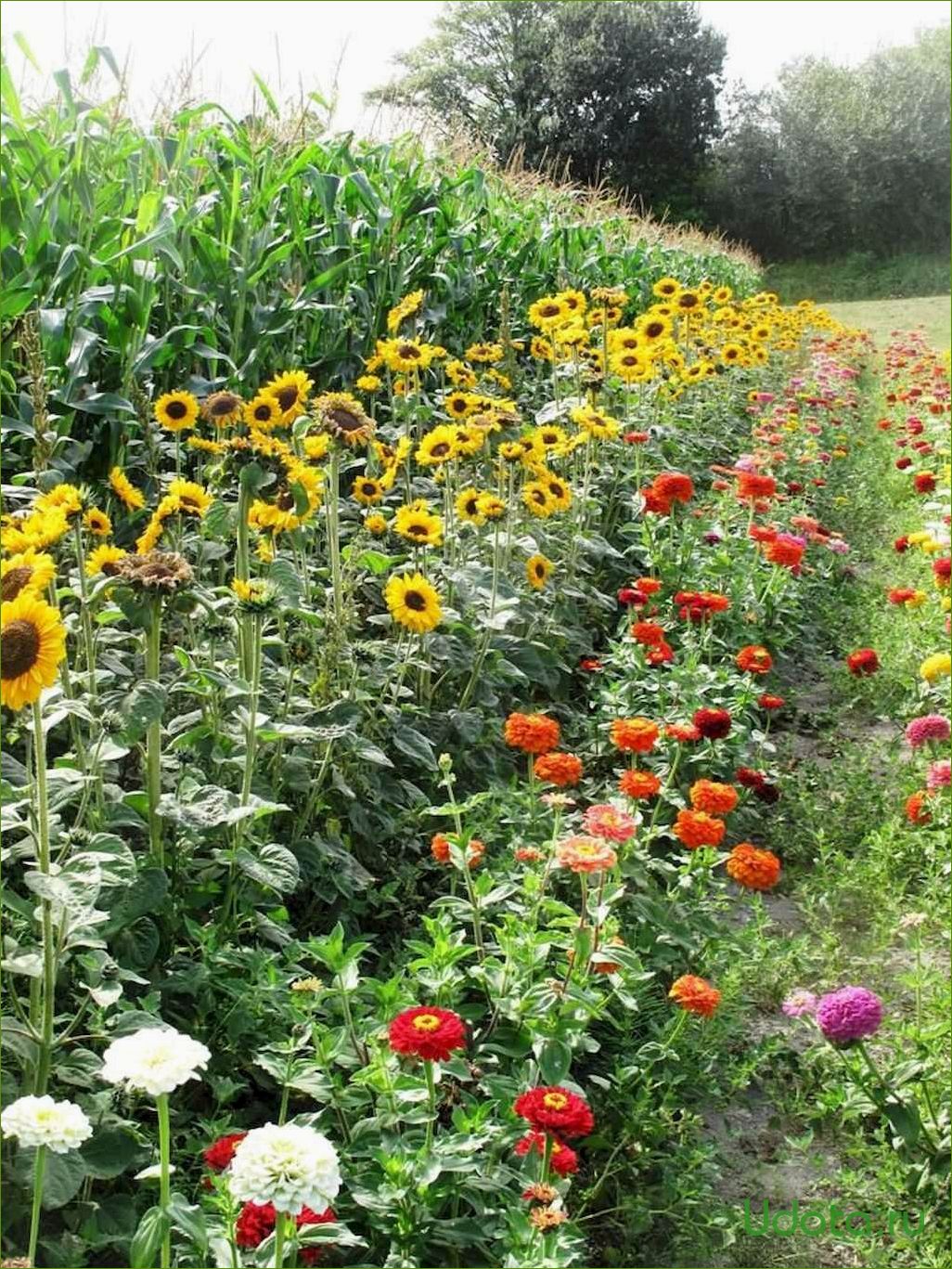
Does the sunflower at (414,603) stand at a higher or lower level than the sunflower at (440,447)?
lower

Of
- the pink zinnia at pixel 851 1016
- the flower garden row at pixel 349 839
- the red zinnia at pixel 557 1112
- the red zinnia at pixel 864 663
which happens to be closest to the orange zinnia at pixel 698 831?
the flower garden row at pixel 349 839

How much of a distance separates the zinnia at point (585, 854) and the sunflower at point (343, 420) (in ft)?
3.57

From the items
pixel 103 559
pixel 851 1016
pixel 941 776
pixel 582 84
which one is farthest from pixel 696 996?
pixel 582 84

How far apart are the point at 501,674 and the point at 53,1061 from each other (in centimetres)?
159

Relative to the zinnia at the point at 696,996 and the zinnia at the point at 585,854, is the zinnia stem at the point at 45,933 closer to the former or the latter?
the zinnia at the point at 585,854

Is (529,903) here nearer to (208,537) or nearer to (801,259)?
(208,537)

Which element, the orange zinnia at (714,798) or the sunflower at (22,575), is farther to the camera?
the orange zinnia at (714,798)

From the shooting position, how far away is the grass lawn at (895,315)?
1511 cm

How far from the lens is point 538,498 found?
3170mm

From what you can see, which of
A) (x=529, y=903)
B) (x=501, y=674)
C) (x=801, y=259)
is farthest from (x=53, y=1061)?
(x=801, y=259)

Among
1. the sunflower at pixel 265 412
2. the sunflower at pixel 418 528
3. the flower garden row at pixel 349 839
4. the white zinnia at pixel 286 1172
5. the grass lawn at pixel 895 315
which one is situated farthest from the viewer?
the grass lawn at pixel 895 315

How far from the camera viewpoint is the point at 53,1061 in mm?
1523

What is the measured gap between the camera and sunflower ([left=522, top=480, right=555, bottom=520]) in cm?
315

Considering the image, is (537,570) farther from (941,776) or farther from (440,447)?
(941,776)
